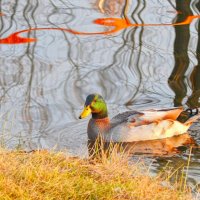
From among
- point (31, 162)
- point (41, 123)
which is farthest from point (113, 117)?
point (31, 162)

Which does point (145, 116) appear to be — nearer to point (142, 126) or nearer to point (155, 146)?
point (142, 126)

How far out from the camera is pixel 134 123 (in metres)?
10.1

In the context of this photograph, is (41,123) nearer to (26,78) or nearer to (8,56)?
(26,78)

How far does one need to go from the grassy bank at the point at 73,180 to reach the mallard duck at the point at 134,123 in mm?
3109

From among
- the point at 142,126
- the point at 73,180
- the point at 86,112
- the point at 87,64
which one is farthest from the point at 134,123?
the point at 73,180

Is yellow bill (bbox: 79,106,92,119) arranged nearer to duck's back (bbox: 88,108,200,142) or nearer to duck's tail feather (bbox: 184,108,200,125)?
duck's back (bbox: 88,108,200,142)

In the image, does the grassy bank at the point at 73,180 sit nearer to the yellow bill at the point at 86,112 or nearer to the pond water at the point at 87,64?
the pond water at the point at 87,64

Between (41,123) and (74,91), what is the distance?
1142 mm

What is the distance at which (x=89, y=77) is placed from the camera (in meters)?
10.9

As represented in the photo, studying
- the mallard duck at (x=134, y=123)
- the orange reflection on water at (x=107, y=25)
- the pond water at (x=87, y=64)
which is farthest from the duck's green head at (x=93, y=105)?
the orange reflection on water at (x=107, y=25)

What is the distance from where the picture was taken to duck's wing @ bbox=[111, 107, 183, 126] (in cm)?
983

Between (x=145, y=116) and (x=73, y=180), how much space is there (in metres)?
3.98

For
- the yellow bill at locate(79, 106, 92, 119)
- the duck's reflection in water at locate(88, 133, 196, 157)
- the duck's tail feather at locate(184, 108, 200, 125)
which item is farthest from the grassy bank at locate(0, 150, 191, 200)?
the duck's tail feather at locate(184, 108, 200, 125)

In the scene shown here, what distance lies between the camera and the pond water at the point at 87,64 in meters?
9.45
